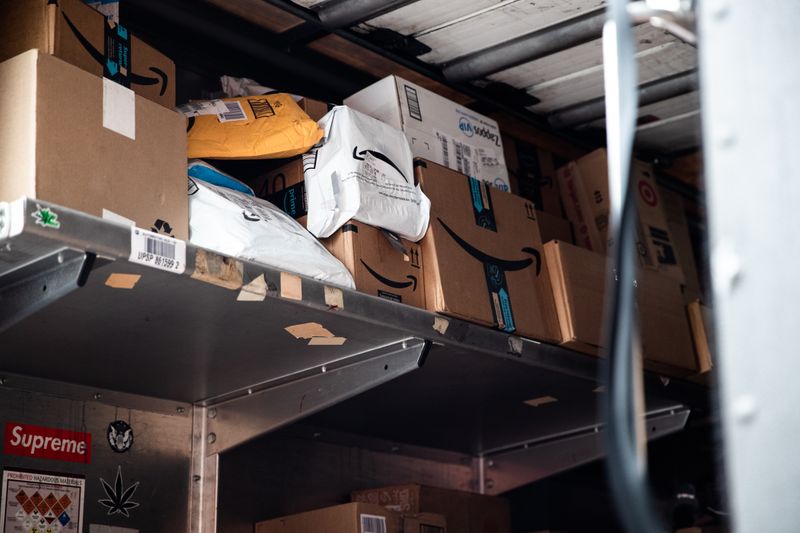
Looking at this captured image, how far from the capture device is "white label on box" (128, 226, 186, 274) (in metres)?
1.56

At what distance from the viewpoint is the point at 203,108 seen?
6.69ft

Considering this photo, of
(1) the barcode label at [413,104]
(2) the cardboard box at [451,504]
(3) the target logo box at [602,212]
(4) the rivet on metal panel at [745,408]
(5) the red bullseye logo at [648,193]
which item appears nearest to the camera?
(4) the rivet on metal panel at [745,408]

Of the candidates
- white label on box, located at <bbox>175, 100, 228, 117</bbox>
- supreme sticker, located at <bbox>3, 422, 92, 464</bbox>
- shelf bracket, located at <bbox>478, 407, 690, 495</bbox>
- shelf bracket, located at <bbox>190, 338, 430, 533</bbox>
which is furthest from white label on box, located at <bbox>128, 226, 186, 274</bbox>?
shelf bracket, located at <bbox>478, 407, 690, 495</bbox>

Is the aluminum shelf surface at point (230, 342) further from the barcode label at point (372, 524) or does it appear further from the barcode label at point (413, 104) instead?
the barcode label at point (413, 104)

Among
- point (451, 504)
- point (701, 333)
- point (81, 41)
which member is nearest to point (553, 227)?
point (701, 333)

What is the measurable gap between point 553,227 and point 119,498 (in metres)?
1.26

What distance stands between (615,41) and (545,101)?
2.10m

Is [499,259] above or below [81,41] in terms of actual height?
below

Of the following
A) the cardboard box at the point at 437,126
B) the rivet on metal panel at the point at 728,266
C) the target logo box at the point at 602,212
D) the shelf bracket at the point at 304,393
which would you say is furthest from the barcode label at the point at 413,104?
the rivet on metal panel at the point at 728,266

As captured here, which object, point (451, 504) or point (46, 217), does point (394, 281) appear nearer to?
point (46, 217)

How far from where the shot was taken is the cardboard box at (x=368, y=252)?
6.49 ft

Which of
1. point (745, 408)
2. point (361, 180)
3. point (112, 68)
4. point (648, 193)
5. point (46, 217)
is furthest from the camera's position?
point (648, 193)

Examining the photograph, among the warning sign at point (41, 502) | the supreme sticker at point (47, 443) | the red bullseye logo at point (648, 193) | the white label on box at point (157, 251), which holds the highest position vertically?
the red bullseye logo at point (648, 193)

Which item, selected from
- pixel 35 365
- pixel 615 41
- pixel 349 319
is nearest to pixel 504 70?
pixel 349 319
